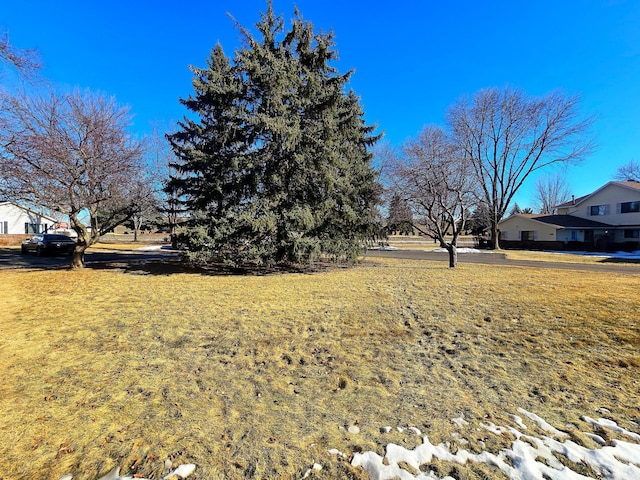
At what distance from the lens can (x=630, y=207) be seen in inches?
1127

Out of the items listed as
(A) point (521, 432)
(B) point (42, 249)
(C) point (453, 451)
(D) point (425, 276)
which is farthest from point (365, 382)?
(B) point (42, 249)

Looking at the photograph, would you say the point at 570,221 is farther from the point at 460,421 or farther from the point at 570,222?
the point at 460,421

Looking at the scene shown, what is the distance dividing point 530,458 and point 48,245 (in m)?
25.0

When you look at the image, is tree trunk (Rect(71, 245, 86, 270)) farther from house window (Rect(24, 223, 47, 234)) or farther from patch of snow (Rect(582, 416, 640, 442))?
house window (Rect(24, 223, 47, 234))

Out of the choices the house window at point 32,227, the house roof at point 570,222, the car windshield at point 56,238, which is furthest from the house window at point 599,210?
the house window at point 32,227

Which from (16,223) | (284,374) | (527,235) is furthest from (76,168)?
(527,235)

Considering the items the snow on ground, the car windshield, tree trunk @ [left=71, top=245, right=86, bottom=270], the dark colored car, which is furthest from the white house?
the snow on ground

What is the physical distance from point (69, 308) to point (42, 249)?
17.2m

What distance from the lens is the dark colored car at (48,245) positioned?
19.2 meters

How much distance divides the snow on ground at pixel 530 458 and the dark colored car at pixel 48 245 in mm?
23778

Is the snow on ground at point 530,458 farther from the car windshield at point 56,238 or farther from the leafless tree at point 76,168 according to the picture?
the car windshield at point 56,238

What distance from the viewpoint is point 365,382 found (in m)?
3.74

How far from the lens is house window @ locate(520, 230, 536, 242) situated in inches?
1310

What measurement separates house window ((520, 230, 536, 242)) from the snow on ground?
120 feet
